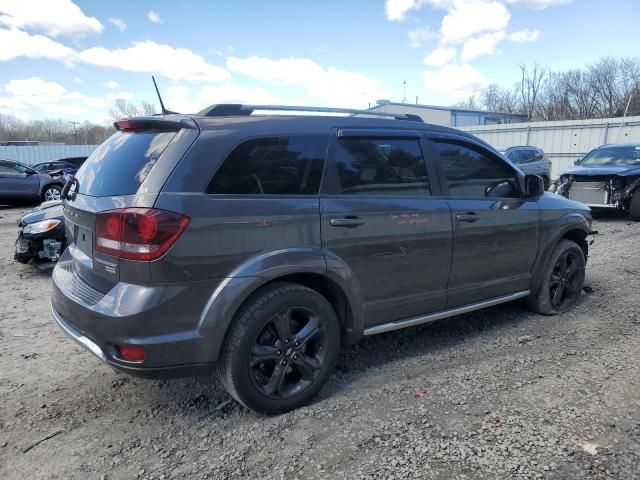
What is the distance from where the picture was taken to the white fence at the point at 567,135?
68.4 feet

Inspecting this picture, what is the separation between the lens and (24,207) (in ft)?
52.1

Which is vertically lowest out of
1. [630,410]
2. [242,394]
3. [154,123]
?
[630,410]

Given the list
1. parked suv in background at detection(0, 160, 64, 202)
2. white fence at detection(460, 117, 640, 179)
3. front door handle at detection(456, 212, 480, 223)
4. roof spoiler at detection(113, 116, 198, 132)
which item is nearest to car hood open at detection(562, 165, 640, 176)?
front door handle at detection(456, 212, 480, 223)

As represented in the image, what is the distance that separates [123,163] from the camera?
2.91m

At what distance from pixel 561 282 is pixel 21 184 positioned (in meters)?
15.9

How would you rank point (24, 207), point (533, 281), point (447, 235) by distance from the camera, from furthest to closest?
1. point (24, 207)
2. point (533, 281)
3. point (447, 235)

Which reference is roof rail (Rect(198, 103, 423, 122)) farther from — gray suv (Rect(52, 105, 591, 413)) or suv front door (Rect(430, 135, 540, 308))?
suv front door (Rect(430, 135, 540, 308))

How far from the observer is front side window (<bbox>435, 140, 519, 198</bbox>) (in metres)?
3.87

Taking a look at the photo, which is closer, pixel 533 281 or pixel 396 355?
pixel 396 355

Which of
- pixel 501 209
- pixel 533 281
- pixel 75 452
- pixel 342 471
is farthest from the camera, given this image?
pixel 533 281

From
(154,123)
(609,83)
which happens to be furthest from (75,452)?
(609,83)

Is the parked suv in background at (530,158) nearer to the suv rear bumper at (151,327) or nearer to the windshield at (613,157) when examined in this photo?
the windshield at (613,157)

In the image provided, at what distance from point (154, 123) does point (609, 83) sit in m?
55.2

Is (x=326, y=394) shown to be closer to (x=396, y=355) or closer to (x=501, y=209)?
(x=396, y=355)
